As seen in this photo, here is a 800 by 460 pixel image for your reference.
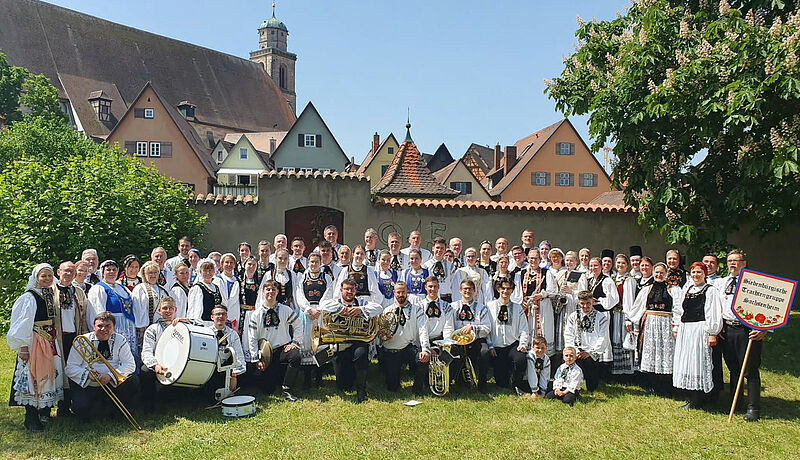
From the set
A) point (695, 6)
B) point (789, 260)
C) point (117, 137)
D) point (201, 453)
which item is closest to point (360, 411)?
point (201, 453)

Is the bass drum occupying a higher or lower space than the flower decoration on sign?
lower

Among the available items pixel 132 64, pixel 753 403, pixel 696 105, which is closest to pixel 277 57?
pixel 132 64

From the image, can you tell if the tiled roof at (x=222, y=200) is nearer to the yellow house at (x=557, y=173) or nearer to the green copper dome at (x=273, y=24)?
the yellow house at (x=557, y=173)

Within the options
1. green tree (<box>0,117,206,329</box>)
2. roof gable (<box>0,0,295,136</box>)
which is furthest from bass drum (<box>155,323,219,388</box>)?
roof gable (<box>0,0,295,136</box>)

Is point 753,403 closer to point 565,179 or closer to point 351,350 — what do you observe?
point 351,350

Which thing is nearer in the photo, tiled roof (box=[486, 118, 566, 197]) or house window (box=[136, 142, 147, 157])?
house window (box=[136, 142, 147, 157])

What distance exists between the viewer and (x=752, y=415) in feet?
21.4

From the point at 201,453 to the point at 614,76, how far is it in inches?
309

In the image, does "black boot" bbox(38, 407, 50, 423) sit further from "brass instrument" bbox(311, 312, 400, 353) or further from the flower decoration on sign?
the flower decoration on sign

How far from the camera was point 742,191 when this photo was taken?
354 inches

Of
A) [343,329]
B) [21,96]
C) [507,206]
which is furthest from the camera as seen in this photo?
[21,96]

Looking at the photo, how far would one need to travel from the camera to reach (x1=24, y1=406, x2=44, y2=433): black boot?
604 centimetres

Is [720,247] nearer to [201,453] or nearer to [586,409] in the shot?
[586,409]

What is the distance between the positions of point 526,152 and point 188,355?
135 ft
